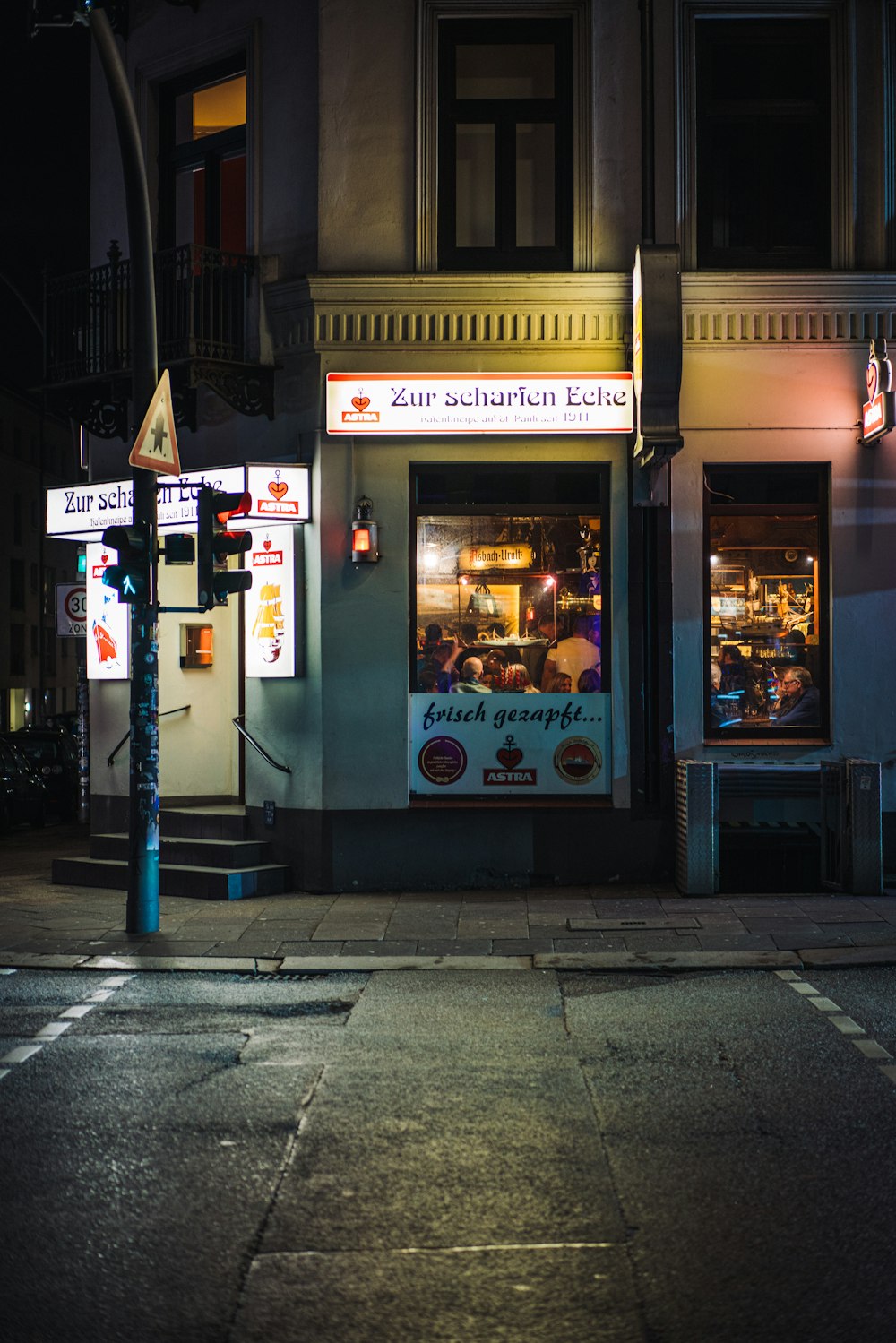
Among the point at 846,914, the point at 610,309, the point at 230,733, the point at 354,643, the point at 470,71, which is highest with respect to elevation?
the point at 470,71

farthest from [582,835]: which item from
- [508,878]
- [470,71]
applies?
[470,71]

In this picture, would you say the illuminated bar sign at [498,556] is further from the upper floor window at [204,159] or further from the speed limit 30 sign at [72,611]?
the speed limit 30 sign at [72,611]

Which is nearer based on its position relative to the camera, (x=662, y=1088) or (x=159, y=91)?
(x=662, y=1088)

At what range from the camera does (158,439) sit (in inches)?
456

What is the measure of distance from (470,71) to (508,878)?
840 cm

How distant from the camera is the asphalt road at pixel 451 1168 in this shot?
14.7ft

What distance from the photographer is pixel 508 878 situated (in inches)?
557

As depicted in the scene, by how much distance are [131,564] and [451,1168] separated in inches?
282

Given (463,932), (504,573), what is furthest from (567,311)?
(463,932)

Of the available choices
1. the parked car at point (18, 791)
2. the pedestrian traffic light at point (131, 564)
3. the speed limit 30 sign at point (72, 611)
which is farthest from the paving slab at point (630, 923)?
the parked car at point (18, 791)

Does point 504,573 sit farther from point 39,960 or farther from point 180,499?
point 39,960

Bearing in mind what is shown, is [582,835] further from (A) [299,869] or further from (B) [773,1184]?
(B) [773,1184]

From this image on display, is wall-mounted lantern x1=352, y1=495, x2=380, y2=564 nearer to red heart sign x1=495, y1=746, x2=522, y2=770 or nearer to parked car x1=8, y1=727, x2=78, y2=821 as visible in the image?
red heart sign x1=495, y1=746, x2=522, y2=770

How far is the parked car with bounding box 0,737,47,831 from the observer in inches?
943
